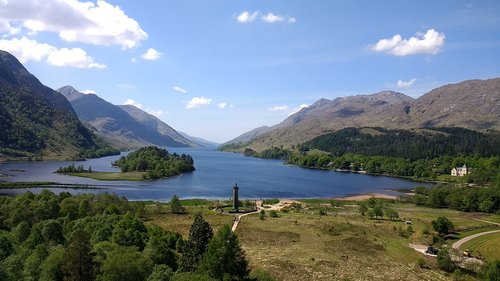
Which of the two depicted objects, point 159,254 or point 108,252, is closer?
point 108,252

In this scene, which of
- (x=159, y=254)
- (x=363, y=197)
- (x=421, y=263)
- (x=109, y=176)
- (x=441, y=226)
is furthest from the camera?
(x=109, y=176)

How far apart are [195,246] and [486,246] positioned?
57966mm

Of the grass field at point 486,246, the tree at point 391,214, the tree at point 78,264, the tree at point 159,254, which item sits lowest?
the grass field at point 486,246

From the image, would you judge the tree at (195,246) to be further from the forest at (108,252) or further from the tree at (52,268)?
the tree at (52,268)

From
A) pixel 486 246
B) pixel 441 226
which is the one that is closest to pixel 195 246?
pixel 486 246

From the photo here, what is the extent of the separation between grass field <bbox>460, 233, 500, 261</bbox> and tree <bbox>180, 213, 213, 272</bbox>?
159 ft

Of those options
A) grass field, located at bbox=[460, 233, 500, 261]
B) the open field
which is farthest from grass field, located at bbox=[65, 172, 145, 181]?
grass field, located at bbox=[460, 233, 500, 261]

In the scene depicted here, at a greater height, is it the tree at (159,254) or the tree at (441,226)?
the tree at (159,254)

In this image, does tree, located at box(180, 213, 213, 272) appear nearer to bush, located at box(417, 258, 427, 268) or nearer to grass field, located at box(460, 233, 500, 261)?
bush, located at box(417, 258, 427, 268)

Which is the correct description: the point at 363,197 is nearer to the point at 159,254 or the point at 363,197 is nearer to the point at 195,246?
the point at 195,246

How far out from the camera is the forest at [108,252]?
129 ft

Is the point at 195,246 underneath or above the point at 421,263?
above

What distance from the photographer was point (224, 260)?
45031mm

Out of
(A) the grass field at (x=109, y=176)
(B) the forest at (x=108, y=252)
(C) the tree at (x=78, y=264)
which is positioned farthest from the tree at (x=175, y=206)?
(A) the grass field at (x=109, y=176)
